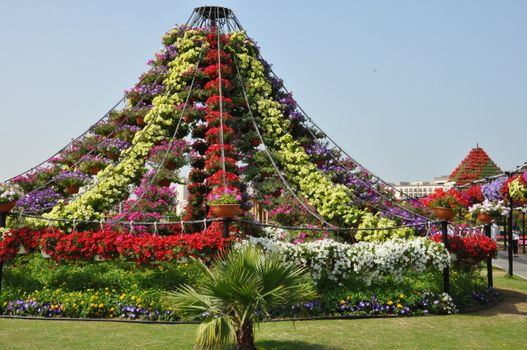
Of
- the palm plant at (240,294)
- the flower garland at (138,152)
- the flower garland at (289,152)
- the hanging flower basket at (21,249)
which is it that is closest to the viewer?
the palm plant at (240,294)

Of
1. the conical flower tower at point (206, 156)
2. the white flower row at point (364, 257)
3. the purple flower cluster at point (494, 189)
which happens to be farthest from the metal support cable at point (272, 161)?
the purple flower cluster at point (494, 189)

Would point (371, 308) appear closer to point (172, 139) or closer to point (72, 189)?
point (172, 139)

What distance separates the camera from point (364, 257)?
12.2 m

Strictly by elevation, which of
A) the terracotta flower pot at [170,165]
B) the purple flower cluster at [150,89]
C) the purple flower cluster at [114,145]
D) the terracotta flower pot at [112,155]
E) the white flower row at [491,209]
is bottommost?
the white flower row at [491,209]

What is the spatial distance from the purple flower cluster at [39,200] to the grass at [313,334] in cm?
842

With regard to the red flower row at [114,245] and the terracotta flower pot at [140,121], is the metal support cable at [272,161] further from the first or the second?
the red flower row at [114,245]

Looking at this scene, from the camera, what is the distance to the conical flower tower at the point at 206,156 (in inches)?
711

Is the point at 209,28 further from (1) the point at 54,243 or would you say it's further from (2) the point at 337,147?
(1) the point at 54,243

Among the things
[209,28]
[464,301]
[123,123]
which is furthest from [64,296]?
[209,28]

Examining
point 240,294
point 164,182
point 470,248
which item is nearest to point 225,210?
point 240,294

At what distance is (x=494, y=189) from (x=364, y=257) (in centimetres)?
974

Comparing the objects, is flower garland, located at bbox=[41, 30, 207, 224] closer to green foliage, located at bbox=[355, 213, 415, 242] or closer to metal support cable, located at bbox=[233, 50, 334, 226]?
metal support cable, located at bbox=[233, 50, 334, 226]

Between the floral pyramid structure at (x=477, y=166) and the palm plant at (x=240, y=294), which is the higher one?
the floral pyramid structure at (x=477, y=166)

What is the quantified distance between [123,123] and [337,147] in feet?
27.5
